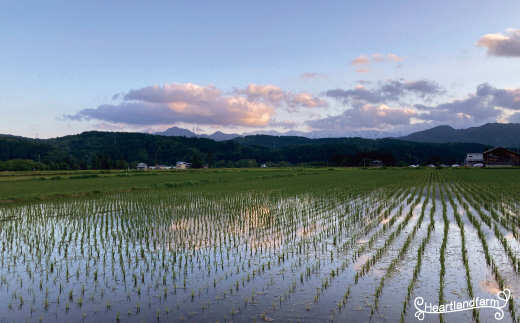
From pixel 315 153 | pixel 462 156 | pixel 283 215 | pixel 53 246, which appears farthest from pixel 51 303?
pixel 462 156

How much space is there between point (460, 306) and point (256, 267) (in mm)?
3465

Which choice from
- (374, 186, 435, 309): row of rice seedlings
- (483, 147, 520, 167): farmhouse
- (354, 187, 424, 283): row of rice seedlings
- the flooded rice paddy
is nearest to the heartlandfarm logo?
the flooded rice paddy

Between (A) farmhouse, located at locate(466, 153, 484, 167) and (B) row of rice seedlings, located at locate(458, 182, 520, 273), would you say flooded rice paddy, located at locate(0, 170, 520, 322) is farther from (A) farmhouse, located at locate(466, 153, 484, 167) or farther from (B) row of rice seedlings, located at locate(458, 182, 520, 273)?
(A) farmhouse, located at locate(466, 153, 484, 167)

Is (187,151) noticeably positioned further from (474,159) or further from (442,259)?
(442,259)

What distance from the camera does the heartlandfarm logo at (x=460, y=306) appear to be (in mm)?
4551

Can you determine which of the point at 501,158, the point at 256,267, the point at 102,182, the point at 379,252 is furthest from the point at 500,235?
the point at 501,158

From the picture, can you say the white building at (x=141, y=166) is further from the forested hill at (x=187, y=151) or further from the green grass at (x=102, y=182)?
the green grass at (x=102, y=182)

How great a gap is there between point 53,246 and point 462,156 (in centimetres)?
20450

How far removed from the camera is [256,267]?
21.6ft

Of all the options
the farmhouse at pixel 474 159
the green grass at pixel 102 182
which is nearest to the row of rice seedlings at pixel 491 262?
the green grass at pixel 102 182

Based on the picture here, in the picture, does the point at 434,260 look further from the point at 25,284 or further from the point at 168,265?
the point at 25,284

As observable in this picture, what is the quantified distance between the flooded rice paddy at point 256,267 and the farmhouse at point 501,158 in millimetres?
71953

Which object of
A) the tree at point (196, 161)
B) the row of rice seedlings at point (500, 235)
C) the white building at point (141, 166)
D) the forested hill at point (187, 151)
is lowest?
the row of rice seedlings at point (500, 235)

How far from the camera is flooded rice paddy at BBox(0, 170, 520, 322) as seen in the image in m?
4.71
